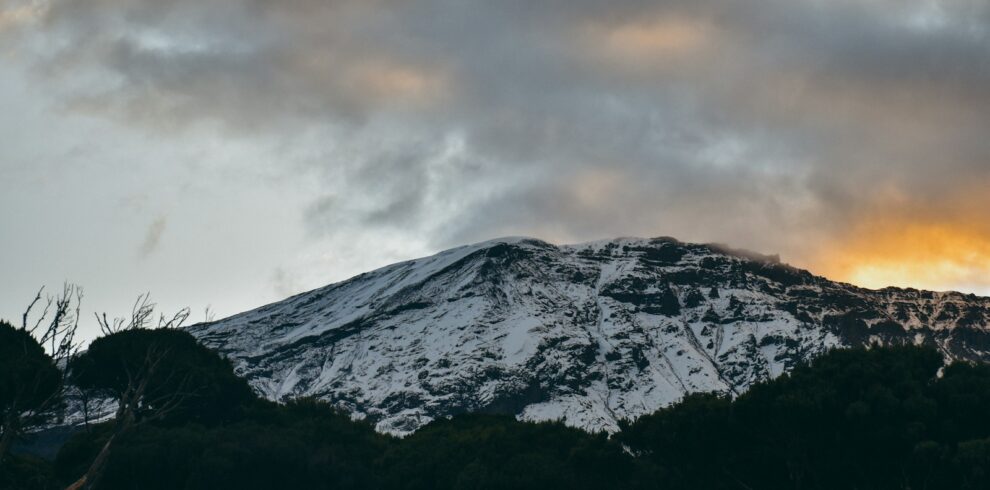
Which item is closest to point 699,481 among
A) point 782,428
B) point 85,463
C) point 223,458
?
point 782,428

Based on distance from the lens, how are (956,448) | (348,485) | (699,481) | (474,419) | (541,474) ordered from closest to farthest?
(956,448)
(699,481)
(541,474)
(348,485)
(474,419)

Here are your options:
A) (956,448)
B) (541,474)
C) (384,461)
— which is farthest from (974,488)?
(384,461)

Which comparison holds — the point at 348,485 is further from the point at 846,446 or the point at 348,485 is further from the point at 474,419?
the point at 846,446

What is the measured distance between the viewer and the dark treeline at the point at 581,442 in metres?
67.8

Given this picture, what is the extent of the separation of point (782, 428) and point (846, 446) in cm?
412

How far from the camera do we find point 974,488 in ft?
198

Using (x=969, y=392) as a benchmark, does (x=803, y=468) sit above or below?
below

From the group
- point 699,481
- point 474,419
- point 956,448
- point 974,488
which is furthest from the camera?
point 474,419

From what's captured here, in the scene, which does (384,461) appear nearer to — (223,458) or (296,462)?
(296,462)

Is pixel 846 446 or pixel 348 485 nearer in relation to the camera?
pixel 846 446

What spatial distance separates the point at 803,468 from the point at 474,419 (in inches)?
1588

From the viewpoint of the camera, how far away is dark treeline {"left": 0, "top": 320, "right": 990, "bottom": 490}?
222 feet

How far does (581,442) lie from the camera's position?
87625 millimetres

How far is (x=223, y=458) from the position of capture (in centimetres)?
8306
